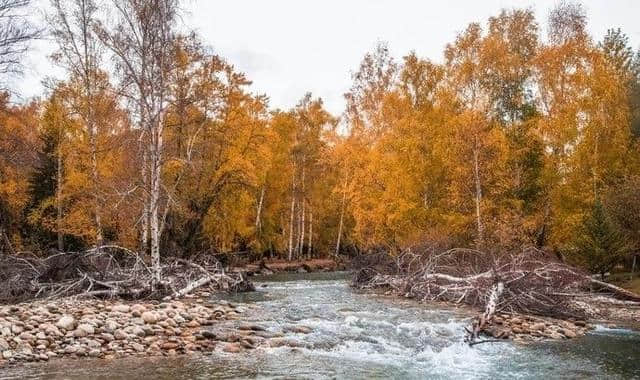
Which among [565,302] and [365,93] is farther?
[365,93]

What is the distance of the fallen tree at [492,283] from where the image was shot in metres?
15.6

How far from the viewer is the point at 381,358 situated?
1054 centimetres

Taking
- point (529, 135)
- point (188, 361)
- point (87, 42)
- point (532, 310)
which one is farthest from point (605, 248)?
point (87, 42)

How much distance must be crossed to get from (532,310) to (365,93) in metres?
22.2

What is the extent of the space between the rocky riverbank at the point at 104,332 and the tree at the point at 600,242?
15261mm

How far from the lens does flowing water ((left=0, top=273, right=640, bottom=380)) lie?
9172mm

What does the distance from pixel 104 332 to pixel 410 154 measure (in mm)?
18878

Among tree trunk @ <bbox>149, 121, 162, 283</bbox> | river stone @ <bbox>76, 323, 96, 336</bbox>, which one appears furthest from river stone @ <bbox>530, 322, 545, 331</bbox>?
tree trunk @ <bbox>149, 121, 162, 283</bbox>

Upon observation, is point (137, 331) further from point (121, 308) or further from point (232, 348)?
point (232, 348)

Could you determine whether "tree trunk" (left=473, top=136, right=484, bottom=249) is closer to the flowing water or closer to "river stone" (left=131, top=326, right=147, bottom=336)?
the flowing water

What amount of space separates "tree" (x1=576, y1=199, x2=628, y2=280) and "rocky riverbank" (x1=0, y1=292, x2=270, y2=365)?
15261 millimetres

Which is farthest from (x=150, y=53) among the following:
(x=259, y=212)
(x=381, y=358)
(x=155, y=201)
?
(x=259, y=212)

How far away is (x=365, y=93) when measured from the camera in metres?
35.6

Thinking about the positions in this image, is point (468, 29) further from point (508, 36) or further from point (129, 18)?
point (129, 18)
